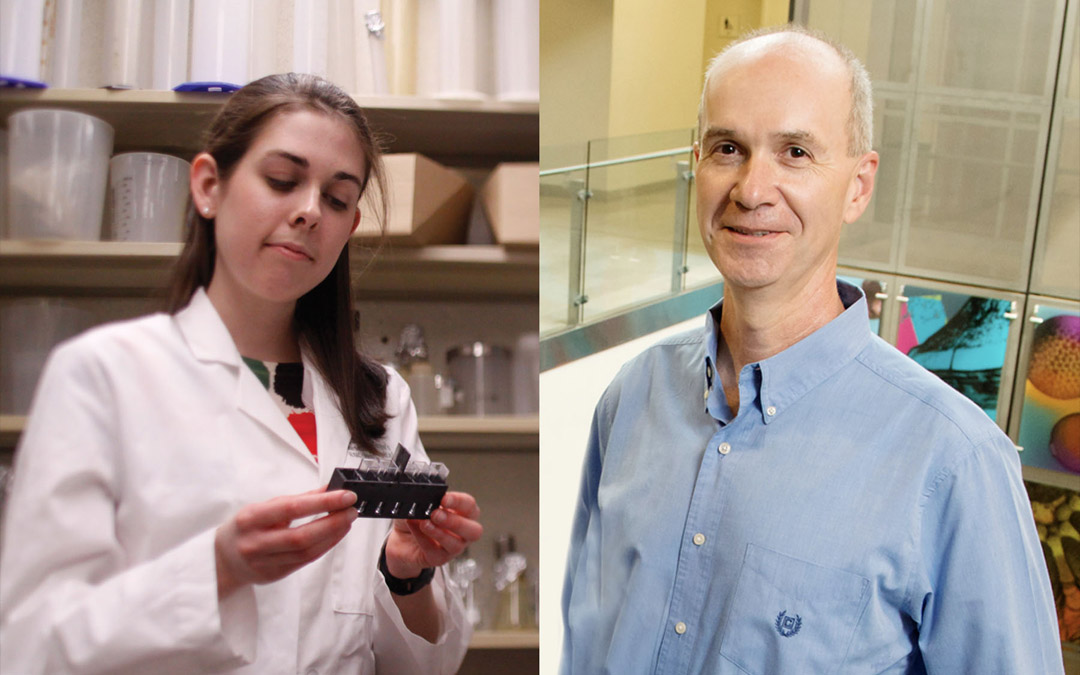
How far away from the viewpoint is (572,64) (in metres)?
1.39

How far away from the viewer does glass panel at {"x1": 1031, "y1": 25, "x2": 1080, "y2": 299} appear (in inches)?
106

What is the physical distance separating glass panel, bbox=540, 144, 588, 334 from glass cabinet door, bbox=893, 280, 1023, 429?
3.99 ft

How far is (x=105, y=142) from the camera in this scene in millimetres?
558

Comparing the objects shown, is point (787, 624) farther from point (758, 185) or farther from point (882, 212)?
point (882, 212)

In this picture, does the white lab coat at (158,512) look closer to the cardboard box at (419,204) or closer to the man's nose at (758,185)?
the cardboard box at (419,204)

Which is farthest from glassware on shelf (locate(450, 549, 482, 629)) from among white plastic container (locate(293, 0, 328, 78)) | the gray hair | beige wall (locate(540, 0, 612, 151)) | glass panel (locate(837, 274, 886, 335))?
glass panel (locate(837, 274, 886, 335))

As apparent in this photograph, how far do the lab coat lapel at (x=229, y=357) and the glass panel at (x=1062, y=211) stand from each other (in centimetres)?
272

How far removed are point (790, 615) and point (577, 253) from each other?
1.09m

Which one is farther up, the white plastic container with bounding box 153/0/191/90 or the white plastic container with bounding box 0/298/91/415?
the white plastic container with bounding box 153/0/191/90

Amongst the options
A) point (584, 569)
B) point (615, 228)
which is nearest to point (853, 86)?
point (584, 569)

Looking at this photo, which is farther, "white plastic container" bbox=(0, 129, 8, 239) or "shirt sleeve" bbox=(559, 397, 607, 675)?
"shirt sleeve" bbox=(559, 397, 607, 675)

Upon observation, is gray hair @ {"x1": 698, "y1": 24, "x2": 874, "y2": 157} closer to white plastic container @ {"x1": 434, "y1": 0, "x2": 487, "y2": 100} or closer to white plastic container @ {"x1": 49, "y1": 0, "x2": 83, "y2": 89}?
white plastic container @ {"x1": 434, "y1": 0, "x2": 487, "y2": 100}

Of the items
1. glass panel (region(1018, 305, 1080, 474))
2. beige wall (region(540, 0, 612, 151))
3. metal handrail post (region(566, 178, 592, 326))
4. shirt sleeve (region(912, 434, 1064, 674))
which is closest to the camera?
shirt sleeve (region(912, 434, 1064, 674))

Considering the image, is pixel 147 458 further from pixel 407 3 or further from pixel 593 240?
pixel 593 240
